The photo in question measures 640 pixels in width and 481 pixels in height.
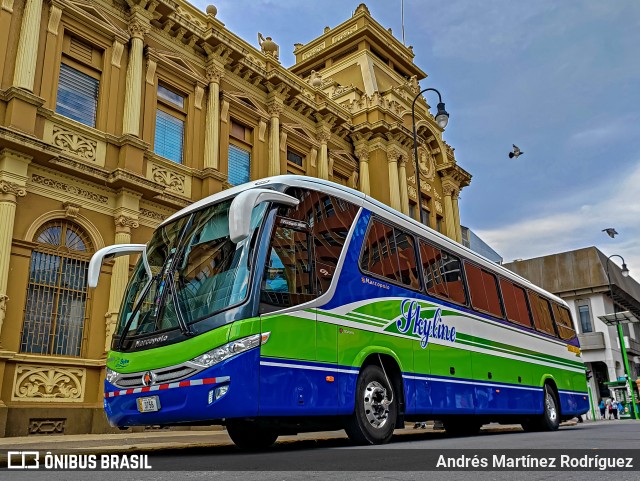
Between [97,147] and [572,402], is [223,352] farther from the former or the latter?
[572,402]

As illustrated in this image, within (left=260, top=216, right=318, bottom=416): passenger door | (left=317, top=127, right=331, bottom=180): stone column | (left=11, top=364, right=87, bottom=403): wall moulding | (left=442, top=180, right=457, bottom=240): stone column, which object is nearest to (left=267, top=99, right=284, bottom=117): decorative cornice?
(left=317, top=127, right=331, bottom=180): stone column

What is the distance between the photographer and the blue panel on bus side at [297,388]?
6461 millimetres

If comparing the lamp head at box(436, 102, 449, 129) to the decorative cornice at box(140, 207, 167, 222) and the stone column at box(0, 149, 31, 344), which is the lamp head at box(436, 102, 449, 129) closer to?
the decorative cornice at box(140, 207, 167, 222)

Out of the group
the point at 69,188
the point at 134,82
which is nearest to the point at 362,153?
the point at 134,82

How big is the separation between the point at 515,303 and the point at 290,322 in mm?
7908

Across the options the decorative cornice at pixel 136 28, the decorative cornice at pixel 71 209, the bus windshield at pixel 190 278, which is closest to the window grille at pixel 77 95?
the decorative cornice at pixel 136 28

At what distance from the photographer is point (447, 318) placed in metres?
10.2

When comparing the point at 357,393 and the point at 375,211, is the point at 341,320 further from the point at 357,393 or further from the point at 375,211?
the point at 375,211

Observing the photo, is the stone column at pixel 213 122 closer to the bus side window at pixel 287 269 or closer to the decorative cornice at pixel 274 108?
the decorative cornice at pixel 274 108

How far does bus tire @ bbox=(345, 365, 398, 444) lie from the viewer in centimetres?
764

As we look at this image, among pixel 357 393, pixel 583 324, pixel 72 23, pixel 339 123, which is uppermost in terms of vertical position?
pixel 339 123

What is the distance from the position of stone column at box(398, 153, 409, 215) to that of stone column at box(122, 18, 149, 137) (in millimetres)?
12881

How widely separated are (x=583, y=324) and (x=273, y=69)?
108 feet

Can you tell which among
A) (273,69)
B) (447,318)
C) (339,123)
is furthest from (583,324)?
(447,318)
